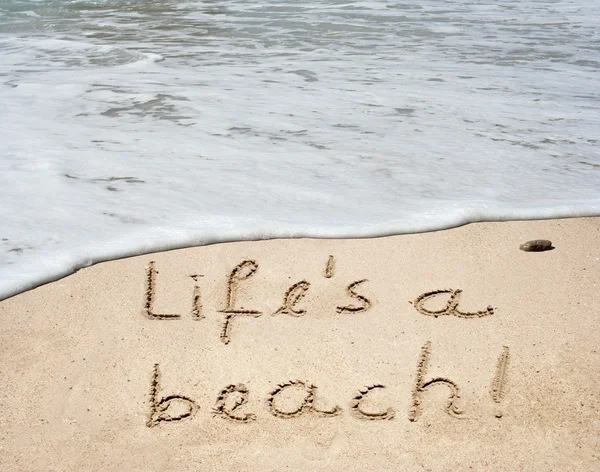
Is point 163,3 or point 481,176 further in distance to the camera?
point 163,3

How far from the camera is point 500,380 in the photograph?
6.80ft

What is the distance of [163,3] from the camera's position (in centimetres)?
941

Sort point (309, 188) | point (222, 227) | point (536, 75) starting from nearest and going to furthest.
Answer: point (222, 227) → point (309, 188) → point (536, 75)

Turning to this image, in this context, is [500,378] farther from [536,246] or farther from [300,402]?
[536,246]

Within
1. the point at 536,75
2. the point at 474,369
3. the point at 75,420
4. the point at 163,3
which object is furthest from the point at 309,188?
the point at 163,3

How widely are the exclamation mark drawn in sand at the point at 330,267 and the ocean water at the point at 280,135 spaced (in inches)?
9.3

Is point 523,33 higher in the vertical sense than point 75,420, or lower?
higher

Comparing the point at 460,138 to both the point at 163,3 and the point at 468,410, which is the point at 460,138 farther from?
the point at 163,3

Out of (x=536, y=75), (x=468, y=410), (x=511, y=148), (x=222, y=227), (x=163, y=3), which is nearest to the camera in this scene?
(x=468, y=410)

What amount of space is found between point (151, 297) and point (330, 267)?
2.11 ft

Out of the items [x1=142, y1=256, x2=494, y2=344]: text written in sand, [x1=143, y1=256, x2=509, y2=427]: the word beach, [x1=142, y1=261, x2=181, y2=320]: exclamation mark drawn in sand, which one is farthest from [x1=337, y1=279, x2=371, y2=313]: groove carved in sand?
[x1=142, y1=261, x2=181, y2=320]: exclamation mark drawn in sand

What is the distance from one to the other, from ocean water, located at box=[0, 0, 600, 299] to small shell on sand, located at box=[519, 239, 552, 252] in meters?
0.29

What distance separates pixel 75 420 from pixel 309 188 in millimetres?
1677

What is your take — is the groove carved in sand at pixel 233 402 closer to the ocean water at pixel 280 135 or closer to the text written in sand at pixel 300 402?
the text written in sand at pixel 300 402
